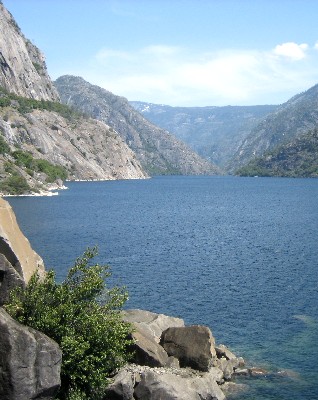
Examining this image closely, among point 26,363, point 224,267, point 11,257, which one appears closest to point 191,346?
point 11,257

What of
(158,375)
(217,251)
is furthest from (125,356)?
(217,251)

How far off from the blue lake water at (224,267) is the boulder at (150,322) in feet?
18.1

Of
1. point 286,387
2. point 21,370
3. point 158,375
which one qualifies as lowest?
point 286,387

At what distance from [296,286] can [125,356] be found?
1369 inches

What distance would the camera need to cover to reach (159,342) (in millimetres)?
38031

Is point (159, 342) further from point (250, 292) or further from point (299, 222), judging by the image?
point (299, 222)

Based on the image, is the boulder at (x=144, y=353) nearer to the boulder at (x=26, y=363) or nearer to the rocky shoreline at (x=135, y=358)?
the rocky shoreline at (x=135, y=358)

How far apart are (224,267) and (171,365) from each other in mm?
38972

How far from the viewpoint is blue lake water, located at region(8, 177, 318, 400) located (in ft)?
139

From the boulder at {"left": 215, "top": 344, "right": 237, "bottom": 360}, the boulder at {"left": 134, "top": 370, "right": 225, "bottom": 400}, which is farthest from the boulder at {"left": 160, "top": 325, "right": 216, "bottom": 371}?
the boulder at {"left": 134, "top": 370, "right": 225, "bottom": 400}

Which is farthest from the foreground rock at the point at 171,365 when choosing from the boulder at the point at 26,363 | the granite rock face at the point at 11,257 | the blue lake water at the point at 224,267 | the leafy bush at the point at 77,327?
the granite rock face at the point at 11,257

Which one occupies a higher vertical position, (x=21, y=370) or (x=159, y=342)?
(x=21, y=370)

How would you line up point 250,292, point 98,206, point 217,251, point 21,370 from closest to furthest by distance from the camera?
1. point 21,370
2. point 250,292
3. point 217,251
4. point 98,206

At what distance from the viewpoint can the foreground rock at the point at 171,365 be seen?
29938 millimetres
